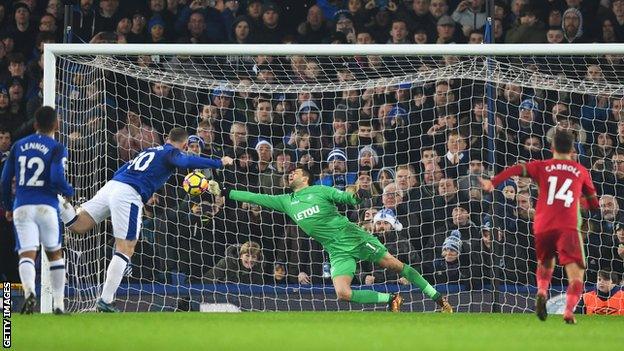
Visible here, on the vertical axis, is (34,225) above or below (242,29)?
below

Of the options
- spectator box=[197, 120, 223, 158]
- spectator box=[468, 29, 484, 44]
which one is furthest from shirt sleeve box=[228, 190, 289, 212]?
spectator box=[468, 29, 484, 44]

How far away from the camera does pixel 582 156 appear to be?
46.4 ft

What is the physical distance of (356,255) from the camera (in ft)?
42.8

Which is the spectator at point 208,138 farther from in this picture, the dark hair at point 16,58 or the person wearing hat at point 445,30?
the person wearing hat at point 445,30

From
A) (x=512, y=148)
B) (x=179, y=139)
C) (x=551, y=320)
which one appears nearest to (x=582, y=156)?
(x=512, y=148)

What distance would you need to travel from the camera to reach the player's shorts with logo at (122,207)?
11797 millimetres

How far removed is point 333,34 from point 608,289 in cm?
467

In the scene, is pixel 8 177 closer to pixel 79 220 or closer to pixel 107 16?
pixel 79 220

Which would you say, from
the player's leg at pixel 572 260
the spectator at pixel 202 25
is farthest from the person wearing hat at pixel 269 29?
the player's leg at pixel 572 260

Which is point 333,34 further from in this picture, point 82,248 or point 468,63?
point 82,248

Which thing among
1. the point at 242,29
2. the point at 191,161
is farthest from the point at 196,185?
the point at 242,29

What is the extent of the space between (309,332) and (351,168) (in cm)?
537

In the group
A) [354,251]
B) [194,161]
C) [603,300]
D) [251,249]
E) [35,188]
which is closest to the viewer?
[35,188]

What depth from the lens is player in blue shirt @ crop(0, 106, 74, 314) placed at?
1081 cm
